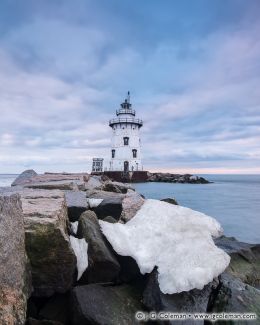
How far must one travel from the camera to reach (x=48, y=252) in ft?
12.9

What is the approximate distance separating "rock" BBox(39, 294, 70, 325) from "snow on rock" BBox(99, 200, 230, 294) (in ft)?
2.90

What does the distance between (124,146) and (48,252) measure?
44164 mm

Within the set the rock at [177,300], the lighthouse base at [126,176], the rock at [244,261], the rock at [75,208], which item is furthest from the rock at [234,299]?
the lighthouse base at [126,176]

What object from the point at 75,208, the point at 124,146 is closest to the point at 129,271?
the point at 75,208

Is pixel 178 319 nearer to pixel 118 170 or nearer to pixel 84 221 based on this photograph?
pixel 84 221

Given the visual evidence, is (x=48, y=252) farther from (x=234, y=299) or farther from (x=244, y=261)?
(x=244, y=261)

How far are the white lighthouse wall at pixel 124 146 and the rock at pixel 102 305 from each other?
4375 cm

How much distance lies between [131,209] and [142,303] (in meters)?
2.09

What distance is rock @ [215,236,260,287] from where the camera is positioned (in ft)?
19.3

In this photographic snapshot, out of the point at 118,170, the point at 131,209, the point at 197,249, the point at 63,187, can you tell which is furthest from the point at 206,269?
the point at 118,170

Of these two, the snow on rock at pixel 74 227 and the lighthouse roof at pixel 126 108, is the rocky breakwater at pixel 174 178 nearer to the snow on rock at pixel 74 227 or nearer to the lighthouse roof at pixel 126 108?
the lighthouse roof at pixel 126 108

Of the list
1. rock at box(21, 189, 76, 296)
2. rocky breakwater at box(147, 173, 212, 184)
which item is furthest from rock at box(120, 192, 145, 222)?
rocky breakwater at box(147, 173, 212, 184)

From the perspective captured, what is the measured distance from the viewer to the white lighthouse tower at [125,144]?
47.9 metres

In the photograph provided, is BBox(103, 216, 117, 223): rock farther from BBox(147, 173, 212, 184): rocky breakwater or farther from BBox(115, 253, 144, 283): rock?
BBox(147, 173, 212, 184): rocky breakwater
